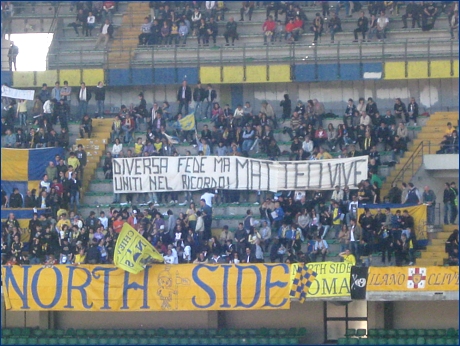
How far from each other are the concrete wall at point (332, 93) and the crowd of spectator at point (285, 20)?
1.40 m

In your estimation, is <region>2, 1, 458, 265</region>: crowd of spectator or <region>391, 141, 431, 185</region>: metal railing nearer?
<region>2, 1, 458, 265</region>: crowd of spectator

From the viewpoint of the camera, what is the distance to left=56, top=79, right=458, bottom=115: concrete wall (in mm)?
33219

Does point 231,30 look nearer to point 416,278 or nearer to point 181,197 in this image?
point 181,197

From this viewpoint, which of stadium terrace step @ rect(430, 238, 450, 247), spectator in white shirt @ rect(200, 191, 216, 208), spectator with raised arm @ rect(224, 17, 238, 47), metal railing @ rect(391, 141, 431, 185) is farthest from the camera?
spectator with raised arm @ rect(224, 17, 238, 47)

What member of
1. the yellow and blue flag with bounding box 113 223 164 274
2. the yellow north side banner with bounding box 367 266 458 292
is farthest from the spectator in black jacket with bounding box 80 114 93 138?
the yellow north side banner with bounding box 367 266 458 292

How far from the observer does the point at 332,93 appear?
33719 millimetres

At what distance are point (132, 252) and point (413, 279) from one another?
20.9 feet

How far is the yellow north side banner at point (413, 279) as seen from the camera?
25.0m

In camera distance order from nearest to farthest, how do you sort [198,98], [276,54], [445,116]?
[445,116] < [198,98] < [276,54]

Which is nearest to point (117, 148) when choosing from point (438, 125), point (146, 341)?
point (146, 341)

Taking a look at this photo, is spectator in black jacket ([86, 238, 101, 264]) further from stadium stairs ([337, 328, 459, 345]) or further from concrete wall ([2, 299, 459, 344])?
stadium stairs ([337, 328, 459, 345])

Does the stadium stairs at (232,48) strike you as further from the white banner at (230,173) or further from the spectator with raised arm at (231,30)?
the white banner at (230,173)

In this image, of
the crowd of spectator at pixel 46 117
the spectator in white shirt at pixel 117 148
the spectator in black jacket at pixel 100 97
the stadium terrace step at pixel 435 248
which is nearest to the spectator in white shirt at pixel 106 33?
the crowd of spectator at pixel 46 117

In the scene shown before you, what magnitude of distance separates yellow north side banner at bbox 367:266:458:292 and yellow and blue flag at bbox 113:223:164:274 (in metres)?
4.93
